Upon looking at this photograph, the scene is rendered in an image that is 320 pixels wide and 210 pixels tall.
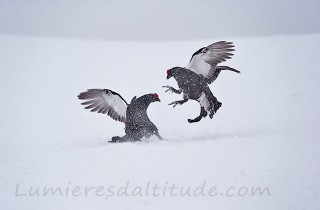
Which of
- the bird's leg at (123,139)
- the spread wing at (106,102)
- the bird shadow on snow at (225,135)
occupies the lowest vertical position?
the bird's leg at (123,139)

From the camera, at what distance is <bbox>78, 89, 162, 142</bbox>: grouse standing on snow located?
20.7ft

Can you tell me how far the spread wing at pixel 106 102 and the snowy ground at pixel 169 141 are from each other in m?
0.53

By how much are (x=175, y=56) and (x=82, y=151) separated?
27.7ft

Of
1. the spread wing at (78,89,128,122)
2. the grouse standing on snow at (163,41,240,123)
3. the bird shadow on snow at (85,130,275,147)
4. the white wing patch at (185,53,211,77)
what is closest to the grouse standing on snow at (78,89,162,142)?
the spread wing at (78,89,128,122)

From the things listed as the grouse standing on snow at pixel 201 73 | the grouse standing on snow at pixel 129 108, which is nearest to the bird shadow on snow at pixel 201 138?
the grouse standing on snow at pixel 129 108

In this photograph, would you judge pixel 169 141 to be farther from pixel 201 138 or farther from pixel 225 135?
pixel 225 135

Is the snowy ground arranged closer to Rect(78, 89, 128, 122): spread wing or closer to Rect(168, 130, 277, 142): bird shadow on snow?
Rect(168, 130, 277, 142): bird shadow on snow

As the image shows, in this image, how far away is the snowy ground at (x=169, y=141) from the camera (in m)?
5.01

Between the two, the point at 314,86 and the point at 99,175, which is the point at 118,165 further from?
the point at 314,86

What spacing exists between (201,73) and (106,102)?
60.9 inches

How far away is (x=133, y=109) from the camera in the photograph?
20.8 ft

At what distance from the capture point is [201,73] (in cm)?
659

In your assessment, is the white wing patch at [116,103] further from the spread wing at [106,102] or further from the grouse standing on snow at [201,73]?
the grouse standing on snow at [201,73]

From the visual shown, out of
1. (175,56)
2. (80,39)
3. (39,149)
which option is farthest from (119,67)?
(39,149)
